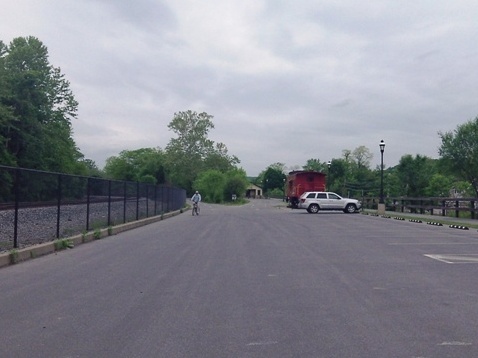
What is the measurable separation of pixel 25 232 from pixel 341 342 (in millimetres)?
10284

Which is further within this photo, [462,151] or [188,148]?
[188,148]

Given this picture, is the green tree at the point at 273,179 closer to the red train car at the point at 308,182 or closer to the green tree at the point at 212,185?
the green tree at the point at 212,185

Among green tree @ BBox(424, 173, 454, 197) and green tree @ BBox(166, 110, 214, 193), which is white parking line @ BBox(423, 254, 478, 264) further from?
green tree @ BBox(166, 110, 214, 193)

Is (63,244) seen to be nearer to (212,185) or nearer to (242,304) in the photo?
(242,304)

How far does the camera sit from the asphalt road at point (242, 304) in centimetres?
664

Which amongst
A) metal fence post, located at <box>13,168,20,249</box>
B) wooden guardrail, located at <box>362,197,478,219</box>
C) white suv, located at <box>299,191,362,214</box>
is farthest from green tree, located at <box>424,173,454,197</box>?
metal fence post, located at <box>13,168,20,249</box>

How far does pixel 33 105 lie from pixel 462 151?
35479mm

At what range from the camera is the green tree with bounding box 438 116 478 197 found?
44031mm

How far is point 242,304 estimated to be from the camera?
886 centimetres

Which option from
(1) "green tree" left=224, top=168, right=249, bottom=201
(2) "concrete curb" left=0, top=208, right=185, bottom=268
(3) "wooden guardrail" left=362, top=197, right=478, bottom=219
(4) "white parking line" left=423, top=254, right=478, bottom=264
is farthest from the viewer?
(1) "green tree" left=224, top=168, right=249, bottom=201

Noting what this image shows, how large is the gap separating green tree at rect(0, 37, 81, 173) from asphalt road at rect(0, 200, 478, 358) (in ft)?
130

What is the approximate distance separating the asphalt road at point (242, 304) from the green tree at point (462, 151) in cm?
2996

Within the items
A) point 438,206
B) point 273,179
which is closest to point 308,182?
point 438,206

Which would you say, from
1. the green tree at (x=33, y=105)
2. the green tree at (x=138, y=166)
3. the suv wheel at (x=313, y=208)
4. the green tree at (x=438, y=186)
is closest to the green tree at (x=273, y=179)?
the green tree at (x=138, y=166)
